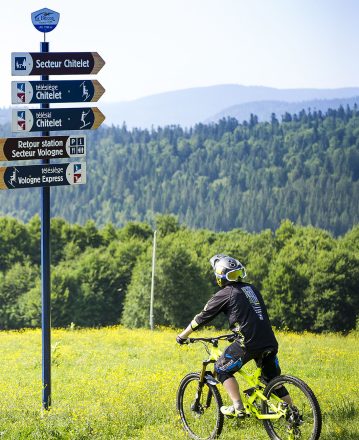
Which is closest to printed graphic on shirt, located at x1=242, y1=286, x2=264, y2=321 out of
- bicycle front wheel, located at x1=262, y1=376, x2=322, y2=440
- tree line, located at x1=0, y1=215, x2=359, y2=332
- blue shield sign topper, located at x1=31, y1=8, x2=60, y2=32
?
bicycle front wheel, located at x1=262, y1=376, x2=322, y2=440

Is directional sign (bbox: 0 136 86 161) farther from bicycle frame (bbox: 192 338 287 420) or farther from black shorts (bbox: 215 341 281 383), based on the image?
black shorts (bbox: 215 341 281 383)

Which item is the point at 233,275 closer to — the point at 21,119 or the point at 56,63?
the point at 21,119

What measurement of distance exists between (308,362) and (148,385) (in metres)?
5.97

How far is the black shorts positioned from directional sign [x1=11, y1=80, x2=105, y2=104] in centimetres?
493

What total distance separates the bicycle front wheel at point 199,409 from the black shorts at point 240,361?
53 centimetres

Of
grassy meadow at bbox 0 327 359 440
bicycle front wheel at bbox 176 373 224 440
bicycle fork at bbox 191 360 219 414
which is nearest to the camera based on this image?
bicycle front wheel at bbox 176 373 224 440

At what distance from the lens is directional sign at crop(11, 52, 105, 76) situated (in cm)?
1163

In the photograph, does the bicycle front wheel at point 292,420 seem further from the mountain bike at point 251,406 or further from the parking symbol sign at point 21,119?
the parking symbol sign at point 21,119

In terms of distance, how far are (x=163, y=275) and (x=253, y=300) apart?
61.7m

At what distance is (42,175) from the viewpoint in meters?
11.8

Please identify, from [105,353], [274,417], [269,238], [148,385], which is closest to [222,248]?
[269,238]

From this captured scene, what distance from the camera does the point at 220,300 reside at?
9.85 metres

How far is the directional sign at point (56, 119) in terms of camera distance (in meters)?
11.7

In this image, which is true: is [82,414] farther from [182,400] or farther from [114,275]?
[114,275]
